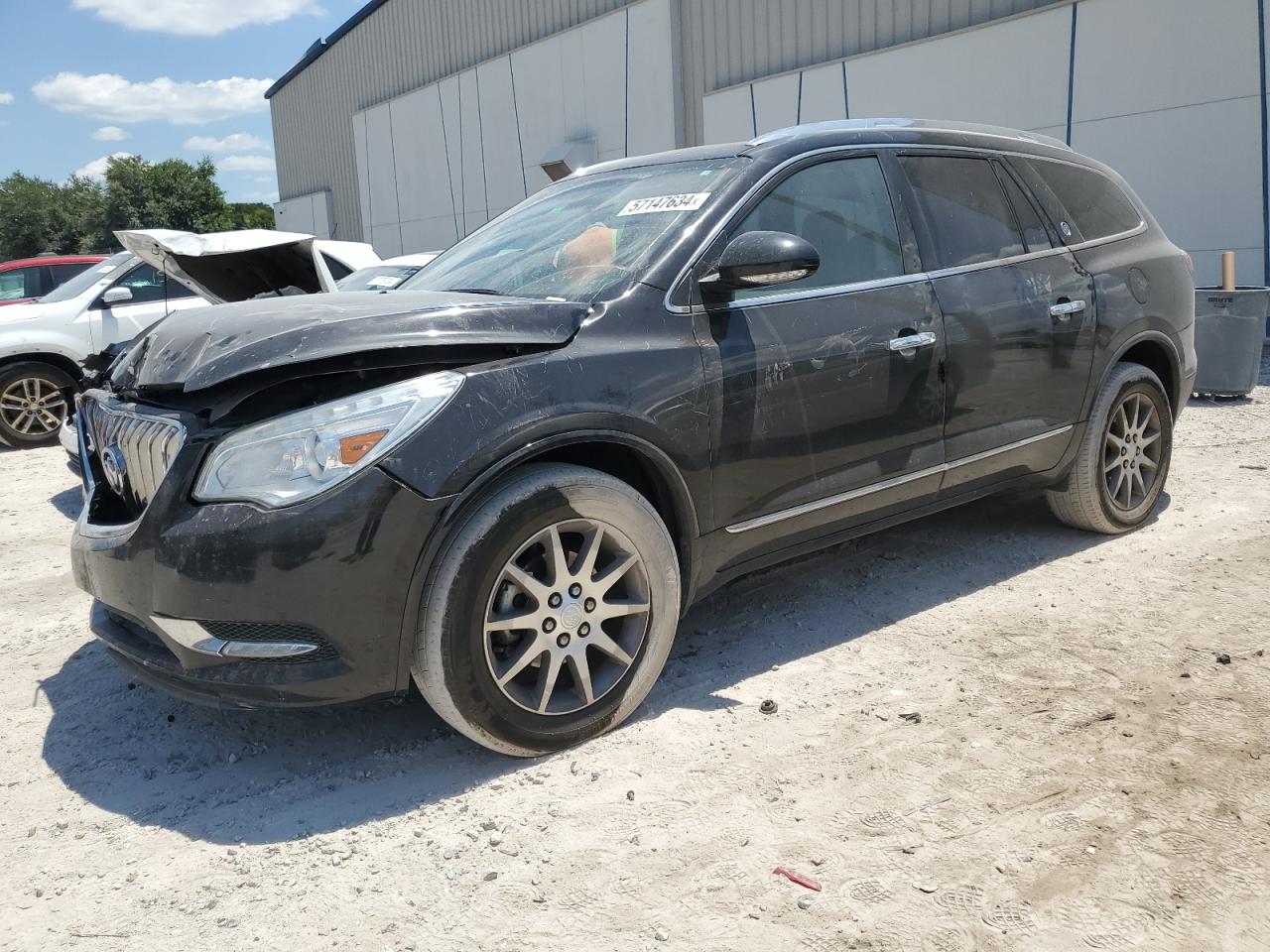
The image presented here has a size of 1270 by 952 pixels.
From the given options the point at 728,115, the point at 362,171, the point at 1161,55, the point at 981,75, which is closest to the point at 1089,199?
the point at 1161,55

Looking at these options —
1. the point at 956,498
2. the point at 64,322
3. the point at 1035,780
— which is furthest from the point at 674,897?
the point at 64,322

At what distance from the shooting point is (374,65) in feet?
92.3

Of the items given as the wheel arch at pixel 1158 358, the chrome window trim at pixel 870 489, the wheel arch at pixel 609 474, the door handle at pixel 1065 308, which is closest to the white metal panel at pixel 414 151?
the wheel arch at pixel 1158 358

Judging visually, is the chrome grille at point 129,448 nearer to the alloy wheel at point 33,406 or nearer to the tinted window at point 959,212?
the tinted window at point 959,212

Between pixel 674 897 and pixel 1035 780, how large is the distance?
110cm

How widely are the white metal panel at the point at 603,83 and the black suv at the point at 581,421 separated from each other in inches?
633

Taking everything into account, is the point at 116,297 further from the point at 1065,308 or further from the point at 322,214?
the point at 322,214

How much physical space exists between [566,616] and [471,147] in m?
22.7

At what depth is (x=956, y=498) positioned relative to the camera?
410 centimetres

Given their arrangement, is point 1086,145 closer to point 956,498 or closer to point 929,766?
point 956,498

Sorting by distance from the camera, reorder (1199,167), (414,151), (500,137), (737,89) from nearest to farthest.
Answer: (1199,167)
(737,89)
(500,137)
(414,151)

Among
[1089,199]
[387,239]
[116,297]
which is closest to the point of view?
[1089,199]

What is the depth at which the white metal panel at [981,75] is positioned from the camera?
12.0 metres

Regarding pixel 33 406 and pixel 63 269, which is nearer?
pixel 33 406
